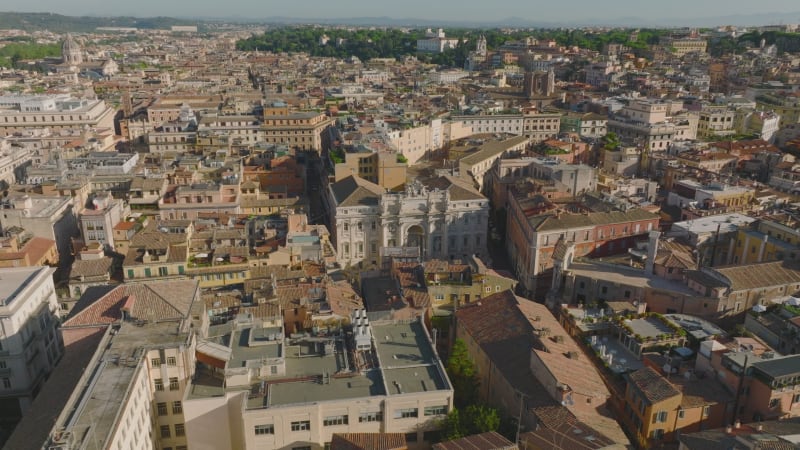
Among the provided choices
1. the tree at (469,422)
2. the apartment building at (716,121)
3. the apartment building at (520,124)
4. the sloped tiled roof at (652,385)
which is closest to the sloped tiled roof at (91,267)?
the tree at (469,422)

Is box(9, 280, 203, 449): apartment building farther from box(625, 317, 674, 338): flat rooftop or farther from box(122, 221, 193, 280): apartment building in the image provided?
box(625, 317, 674, 338): flat rooftop

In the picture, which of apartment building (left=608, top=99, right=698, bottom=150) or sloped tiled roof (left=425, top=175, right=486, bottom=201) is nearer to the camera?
sloped tiled roof (left=425, top=175, right=486, bottom=201)

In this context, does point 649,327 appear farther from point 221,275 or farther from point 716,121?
point 716,121

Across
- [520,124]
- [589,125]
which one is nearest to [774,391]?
[589,125]

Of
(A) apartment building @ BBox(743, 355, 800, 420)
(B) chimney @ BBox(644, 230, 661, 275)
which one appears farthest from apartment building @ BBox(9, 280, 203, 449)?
(B) chimney @ BBox(644, 230, 661, 275)

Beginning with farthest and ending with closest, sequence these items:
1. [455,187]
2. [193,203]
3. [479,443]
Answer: [455,187] → [193,203] → [479,443]
